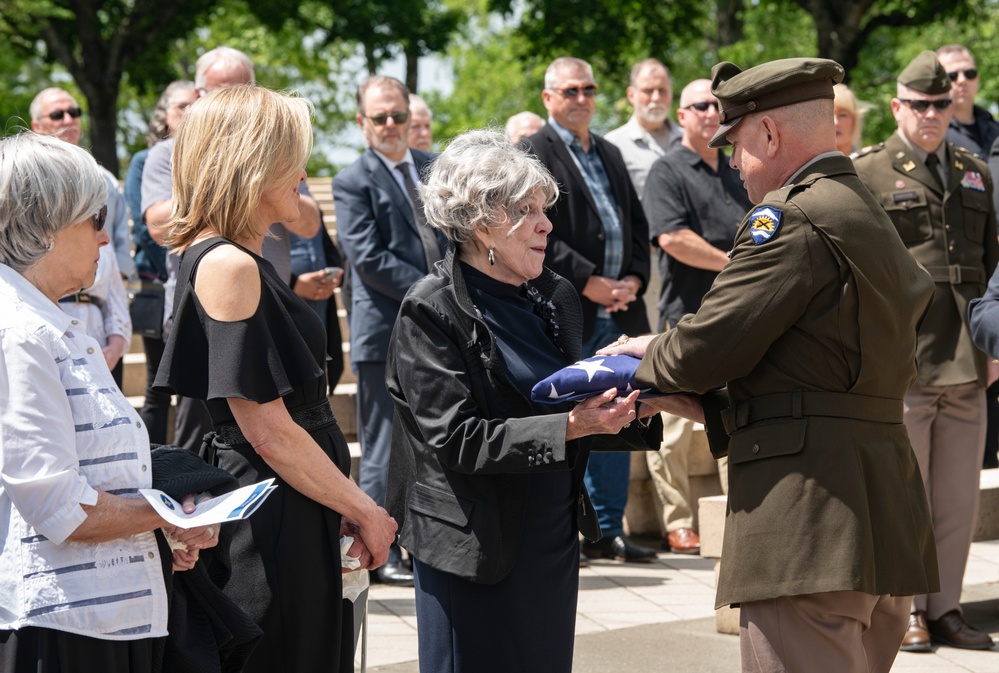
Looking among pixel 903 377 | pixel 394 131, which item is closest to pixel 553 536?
pixel 903 377

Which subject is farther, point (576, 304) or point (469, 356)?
point (576, 304)

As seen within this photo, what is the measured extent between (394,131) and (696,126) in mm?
1719

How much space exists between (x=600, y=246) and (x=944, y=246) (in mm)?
1883

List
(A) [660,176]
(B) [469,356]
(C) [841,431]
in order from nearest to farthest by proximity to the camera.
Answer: (C) [841,431], (B) [469,356], (A) [660,176]

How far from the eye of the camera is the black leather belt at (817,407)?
120 inches

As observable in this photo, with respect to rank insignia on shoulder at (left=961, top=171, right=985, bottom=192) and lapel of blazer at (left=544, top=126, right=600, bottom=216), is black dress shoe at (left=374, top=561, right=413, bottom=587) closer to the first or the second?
lapel of blazer at (left=544, top=126, right=600, bottom=216)

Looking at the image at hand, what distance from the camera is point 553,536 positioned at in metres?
3.46

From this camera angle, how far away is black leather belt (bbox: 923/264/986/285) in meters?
5.47

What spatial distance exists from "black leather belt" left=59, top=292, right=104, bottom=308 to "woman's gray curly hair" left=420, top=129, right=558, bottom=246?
9.49 feet

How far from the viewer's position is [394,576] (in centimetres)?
623

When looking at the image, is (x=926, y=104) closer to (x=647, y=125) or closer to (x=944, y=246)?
(x=944, y=246)

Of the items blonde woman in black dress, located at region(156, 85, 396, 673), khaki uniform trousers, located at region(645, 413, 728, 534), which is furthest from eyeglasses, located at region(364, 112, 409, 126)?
blonde woman in black dress, located at region(156, 85, 396, 673)

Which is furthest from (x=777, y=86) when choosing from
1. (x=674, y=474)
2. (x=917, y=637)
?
(x=674, y=474)

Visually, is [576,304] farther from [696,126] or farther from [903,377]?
[696,126]
